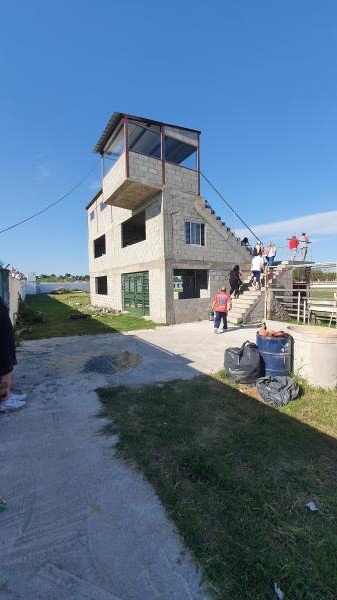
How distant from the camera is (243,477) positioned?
302cm

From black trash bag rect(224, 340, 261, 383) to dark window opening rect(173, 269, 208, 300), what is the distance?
9862 millimetres

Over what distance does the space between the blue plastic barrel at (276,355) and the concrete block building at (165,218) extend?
795 cm

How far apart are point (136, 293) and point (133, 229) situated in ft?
20.8

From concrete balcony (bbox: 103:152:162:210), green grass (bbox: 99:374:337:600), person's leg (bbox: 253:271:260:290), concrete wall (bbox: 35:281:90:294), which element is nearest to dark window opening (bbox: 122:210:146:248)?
concrete balcony (bbox: 103:152:162:210)

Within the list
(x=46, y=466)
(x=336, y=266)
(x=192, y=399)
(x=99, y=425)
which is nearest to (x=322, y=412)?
(x=192, y=399)

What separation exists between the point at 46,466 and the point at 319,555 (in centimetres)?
271

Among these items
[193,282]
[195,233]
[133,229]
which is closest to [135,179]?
[195,233]

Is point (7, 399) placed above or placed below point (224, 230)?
below

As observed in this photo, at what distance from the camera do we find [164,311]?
13.5 metres

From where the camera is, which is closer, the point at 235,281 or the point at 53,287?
the point at 235,281

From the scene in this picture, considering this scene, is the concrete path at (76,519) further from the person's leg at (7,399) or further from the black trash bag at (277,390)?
the black trash bag at (277,390)

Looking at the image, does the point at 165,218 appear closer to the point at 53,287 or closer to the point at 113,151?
the point at 113,151

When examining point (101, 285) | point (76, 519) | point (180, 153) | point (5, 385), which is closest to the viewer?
point (76, 519)

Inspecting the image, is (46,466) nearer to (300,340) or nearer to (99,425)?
(99,425)
